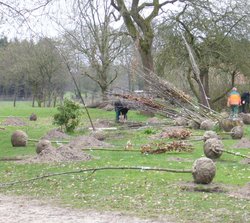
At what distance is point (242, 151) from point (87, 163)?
483cm

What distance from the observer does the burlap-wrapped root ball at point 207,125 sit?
22391 millimetres

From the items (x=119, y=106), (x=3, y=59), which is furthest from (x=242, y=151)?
(x=3, y=59)

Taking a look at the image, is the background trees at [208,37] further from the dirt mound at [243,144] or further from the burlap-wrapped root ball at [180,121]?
the dirt mound at [243,144]

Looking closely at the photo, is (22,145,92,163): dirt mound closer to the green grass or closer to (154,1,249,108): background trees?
the green grass

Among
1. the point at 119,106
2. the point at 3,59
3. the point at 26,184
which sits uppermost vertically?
the point at 3,59

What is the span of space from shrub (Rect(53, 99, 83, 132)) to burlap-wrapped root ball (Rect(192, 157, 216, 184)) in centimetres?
1247

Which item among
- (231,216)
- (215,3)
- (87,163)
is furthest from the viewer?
(215,3)

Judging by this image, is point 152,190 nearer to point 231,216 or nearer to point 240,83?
point 231,216

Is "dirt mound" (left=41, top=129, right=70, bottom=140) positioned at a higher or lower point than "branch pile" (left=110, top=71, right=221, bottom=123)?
lower

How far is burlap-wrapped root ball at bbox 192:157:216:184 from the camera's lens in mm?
10781

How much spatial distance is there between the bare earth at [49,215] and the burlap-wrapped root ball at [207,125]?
44.2 ft

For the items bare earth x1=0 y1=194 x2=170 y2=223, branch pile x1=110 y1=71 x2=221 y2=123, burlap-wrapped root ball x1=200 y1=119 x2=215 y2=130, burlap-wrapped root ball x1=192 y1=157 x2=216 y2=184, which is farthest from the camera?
branch pile x1=110 y1=71 x2=221 y2=123

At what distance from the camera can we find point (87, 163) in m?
14.2

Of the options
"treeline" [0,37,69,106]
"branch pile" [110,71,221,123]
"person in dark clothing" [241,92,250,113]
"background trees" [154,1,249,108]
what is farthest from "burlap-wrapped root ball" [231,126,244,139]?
"treeline" [0,37,69,106]
